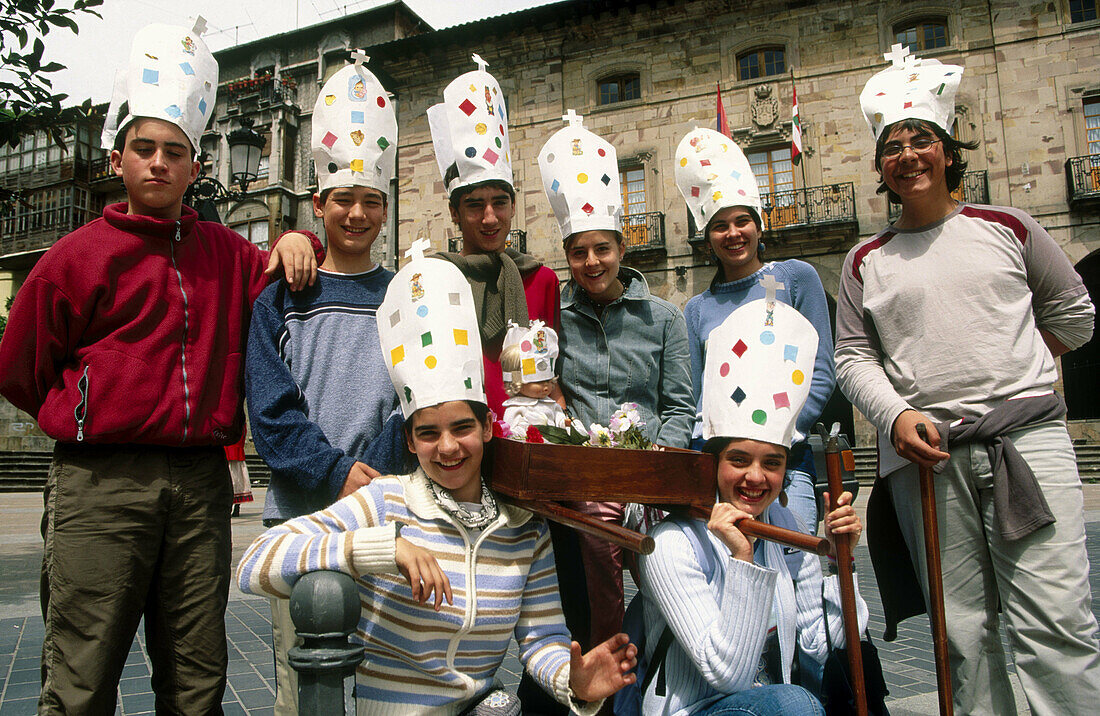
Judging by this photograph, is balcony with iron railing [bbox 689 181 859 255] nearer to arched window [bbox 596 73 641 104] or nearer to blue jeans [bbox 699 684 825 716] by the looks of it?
arched window [bbox 596 73 641 104]

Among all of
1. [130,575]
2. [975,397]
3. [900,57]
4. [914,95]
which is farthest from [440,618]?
[900,57]

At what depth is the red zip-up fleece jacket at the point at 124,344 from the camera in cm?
222

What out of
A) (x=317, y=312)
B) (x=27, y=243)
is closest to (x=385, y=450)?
(x=317, y=312)

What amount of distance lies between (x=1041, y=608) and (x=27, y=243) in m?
42.7

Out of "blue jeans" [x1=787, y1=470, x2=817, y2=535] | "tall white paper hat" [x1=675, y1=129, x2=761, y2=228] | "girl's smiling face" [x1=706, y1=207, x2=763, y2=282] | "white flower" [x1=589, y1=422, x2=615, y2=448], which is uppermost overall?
"tall white paper hat" [x1=675, y1=129, x2=761, y2=228]

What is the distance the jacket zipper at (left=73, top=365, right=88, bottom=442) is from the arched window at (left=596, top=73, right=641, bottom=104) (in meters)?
20.7

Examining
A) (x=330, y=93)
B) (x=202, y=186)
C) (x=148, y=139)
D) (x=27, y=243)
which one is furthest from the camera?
(x=27, y=243)

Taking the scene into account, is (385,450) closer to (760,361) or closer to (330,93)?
(760,361)

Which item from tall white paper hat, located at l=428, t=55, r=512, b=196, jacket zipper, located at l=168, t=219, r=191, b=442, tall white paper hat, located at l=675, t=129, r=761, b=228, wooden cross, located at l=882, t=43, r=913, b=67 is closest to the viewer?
jacket zipper, located at l=168, t=219, r=191, b=442

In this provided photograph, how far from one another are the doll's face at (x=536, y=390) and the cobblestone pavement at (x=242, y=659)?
1832 mm

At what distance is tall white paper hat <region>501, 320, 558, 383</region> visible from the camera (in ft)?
8.86

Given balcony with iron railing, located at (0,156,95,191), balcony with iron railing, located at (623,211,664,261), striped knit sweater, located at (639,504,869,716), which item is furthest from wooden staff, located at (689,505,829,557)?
balcony with iron railing, located at (0,156,95,191)

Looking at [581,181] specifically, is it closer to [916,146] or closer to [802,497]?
[916,146]

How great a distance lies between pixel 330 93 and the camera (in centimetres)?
286
